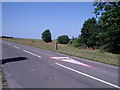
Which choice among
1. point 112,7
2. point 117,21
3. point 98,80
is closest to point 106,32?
point 117,21

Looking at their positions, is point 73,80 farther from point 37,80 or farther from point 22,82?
point 22,82

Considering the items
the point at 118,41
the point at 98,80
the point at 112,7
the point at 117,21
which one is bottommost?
the point at 98,80

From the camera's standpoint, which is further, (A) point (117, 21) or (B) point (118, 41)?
(B) point (118, 41)

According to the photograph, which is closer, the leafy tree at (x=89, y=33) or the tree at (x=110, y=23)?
the tree at (x=110, y=23)

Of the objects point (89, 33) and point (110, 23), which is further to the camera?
point (89, 33)

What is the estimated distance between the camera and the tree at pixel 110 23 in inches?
853

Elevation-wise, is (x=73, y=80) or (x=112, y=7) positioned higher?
(x=112, y=7)

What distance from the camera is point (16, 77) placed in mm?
6164

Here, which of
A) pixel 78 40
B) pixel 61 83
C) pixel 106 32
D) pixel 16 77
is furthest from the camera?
pixel 78 40

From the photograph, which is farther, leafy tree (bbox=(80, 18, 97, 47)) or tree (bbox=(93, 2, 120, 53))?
leafy tree (bbox=(80, 18, 97, 47))

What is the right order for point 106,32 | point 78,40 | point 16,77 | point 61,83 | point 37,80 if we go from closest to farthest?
point 61,83
point 37,80
point 16,77
point 106,32
point 78,40

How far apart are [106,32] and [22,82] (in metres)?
Answer: 20.2

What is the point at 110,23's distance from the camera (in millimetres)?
22688

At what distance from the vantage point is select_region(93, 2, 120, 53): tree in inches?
853
